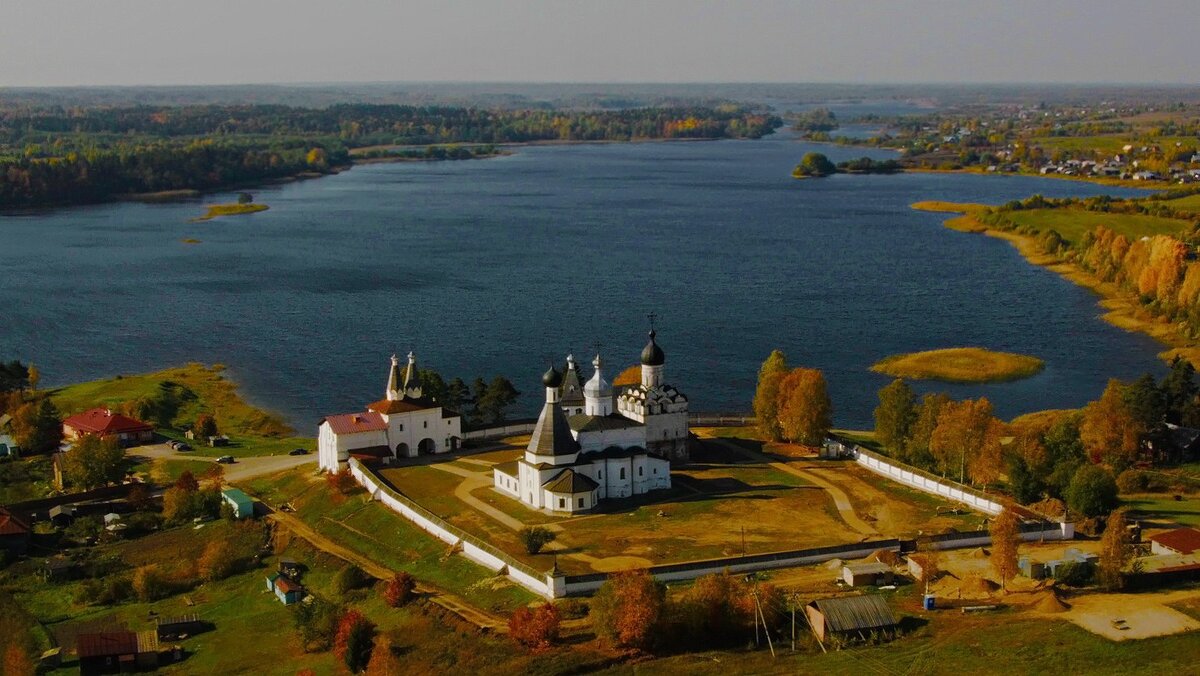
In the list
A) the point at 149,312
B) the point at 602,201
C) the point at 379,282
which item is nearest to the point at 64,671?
the point at 149,312

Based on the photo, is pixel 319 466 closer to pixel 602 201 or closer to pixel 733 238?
pixel 733 238

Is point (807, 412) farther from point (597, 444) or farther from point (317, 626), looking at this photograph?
point (317, 626)

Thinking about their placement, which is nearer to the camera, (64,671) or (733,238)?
(64,671)

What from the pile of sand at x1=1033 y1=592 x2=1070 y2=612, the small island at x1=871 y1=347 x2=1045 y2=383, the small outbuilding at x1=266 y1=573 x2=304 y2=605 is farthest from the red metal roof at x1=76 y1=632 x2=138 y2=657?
the small island at x1=871 y1=347 x2=1045 y2=383

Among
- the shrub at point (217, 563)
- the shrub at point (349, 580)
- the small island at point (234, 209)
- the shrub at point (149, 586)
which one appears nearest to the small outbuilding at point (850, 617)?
the shrub at point (349, 580)

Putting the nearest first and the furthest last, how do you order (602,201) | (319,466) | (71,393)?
(319,466) → (71,393) → (602,201)

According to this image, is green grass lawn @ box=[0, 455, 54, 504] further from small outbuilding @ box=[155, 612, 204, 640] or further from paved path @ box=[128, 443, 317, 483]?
small outbuilding @ box=[155, 612, 204, 640]

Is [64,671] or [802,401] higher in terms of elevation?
[802,401]
